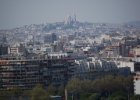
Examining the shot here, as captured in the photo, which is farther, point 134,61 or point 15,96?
point 134,61

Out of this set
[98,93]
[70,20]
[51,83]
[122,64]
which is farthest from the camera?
[70,20]

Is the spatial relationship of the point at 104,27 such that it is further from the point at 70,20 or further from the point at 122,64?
the point at 122,64

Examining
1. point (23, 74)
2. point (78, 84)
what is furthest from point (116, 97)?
point (23, 74)

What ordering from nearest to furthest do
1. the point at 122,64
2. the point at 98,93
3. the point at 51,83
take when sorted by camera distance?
1. the point at 98,93
2. the point at 51,83
3. the point at 122,64

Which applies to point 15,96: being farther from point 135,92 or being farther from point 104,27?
point 104,27

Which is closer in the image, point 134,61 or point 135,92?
point 135,92

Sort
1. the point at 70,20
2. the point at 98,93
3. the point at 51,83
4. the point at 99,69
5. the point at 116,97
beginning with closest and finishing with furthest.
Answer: the point at 116,97
the point at 98,93
the point at 51,83
the point at 99,69
the point at 70,20

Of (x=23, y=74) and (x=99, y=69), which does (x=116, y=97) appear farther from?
(x=99, y=69)

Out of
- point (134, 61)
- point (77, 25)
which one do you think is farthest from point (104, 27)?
point (134, 61)

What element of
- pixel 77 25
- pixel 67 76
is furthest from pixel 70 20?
pixel 67 76

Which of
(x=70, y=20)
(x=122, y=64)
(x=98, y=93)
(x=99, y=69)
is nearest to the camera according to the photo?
(x=98, y=93)
